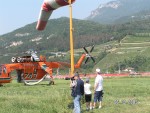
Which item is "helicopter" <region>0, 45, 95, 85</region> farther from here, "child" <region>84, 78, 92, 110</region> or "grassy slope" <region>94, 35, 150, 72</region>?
"grassy slope" <region>94, 35, 150, 72</region>

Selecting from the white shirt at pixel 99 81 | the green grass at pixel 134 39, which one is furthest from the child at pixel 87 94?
the green grass at pixel 134 39

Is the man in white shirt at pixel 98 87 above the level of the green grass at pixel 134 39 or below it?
below

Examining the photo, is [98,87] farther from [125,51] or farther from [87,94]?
[125,51]

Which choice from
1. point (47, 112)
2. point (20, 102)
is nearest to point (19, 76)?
point (20, 102)

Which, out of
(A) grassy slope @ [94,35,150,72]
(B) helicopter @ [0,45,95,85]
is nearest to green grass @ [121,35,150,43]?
(A) grassy slope @ [94,35,150,72]

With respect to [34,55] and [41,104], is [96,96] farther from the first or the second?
[34,55]

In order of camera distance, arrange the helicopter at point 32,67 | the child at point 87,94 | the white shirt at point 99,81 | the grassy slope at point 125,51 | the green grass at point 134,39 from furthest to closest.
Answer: the green grass at point 134,39, the grassy slope at point 125,51, the helicopter at point 32,67, the white shirt at point 99,81, the child at point 87,94

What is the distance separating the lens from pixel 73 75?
54.7 feet

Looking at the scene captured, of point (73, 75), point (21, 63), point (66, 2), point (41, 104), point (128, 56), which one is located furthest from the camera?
point (128, 56)

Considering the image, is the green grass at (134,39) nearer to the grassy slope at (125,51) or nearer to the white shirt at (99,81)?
the grassy slope at (125,51)

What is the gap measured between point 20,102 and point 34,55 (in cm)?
1984

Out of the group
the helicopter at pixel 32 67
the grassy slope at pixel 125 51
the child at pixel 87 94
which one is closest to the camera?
the child at pixel 87 94

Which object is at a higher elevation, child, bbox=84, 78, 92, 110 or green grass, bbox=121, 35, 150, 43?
green grass, bbox=121, 35, 150, 43

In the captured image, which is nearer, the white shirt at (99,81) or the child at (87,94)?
the child at (87,94)
